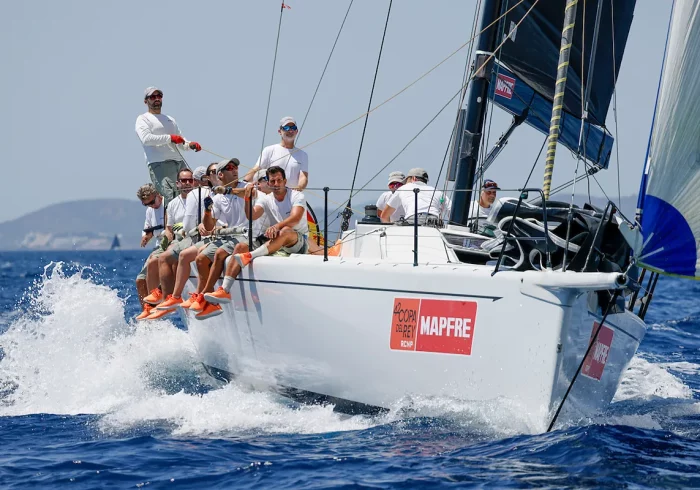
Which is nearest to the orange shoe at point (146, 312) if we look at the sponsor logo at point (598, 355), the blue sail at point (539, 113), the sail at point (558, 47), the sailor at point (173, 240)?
the sailor at point (173, 240)

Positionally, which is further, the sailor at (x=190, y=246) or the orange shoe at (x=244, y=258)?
the sailor at (x=190, y=246)

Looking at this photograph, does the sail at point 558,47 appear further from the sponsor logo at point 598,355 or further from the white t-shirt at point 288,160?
the sponsor logo at point 598,355

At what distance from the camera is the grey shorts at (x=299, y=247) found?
7.93 meters

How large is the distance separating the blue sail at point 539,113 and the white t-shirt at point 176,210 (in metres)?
3.27

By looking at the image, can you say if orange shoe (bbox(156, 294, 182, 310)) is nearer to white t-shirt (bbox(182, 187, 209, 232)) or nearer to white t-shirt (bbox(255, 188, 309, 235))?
white t-shirt (bbox(182, 187, 209, 232))

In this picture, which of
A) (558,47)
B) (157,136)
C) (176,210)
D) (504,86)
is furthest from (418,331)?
(157,136)

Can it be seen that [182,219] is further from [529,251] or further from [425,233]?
[529,251]

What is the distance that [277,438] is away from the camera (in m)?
6.73

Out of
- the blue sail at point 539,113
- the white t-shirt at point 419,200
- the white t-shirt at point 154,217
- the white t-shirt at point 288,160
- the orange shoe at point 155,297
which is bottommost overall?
the orange shoe at point 155,297

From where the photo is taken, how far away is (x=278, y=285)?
24.7ft

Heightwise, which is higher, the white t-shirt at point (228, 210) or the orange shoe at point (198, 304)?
the white t-shirt at point (228, 210)

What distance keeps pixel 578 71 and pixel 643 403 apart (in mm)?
3292

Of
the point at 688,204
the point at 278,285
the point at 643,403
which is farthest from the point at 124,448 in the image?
the point at 643,403

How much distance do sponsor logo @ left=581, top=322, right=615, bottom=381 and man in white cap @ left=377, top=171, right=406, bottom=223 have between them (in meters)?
2.41
